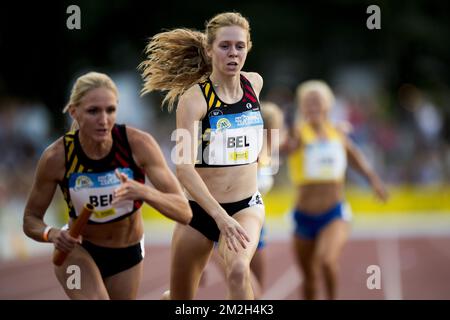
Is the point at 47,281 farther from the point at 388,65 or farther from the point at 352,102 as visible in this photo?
the point at 388,65

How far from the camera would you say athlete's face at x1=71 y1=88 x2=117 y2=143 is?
5645 mm

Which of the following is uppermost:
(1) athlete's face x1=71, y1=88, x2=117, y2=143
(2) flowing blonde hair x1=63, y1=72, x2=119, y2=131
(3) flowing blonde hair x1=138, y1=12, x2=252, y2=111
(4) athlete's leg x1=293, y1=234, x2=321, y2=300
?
(3) flowing blonde hair x1=138, y1=12, x2=252, y2=111

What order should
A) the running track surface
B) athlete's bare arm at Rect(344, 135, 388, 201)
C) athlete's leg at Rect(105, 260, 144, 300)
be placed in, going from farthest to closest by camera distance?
the running track surface, athlete's bare arm at Rect(344, 135, 388, 201), athlete's leg at Rect(105, 260, 144, 300)

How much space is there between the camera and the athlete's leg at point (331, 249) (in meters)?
8.23

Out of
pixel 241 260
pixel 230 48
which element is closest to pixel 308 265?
pixel 241 260

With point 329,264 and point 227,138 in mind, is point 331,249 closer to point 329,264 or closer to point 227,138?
point 329,264

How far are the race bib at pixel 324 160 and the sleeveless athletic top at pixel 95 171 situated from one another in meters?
3.43

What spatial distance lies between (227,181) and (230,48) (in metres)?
0.82

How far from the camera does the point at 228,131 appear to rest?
5.68 meters

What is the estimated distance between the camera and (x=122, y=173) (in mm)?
5496

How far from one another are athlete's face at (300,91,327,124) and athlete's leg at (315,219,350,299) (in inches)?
40.7

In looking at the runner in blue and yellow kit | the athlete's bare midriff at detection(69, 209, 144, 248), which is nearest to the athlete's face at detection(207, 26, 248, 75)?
the athlete's bare midriff at detection(69, 209, 144, 248)

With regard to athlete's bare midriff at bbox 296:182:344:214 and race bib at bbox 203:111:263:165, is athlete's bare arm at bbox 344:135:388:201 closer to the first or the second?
athlete's bare midriff at bbox 296:182:344:214

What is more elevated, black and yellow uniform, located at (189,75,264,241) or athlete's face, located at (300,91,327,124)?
athlete's face, located at (300,91,327,124)
